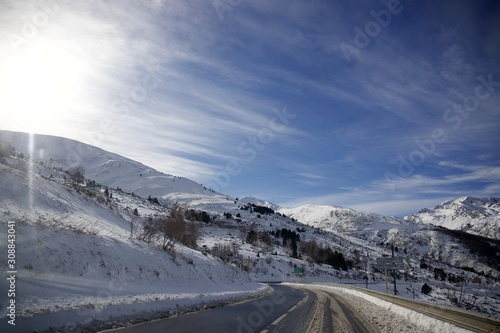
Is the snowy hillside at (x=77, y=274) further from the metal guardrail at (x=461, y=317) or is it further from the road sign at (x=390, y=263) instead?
the road sign at (x=390, y=263)

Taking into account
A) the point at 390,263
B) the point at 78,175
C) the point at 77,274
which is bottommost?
the point at 77,274

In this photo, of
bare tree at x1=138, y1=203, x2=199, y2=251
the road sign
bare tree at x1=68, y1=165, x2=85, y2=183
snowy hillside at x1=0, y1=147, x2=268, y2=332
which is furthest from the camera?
bare tree at x1=68, y1=165, x2=85, y2=183

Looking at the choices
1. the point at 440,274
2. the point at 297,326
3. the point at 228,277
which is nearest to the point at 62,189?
the point at 228,277

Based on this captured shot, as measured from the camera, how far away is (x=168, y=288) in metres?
18.5

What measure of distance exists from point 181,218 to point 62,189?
38.4ft

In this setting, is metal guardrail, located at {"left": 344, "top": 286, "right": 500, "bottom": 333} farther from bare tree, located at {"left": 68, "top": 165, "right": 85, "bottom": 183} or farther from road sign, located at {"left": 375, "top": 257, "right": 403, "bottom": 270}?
bare tree, located at {"left": 68, "top": 165, "right": 85, "bottom": 183}

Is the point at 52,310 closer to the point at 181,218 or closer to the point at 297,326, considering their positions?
the point at 297,326

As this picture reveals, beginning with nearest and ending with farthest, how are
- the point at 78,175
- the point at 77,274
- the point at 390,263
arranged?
the point at 77,274
the point at 390,263
the point at 78,175

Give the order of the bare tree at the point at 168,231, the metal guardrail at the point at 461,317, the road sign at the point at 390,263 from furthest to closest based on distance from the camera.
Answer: the road sign at the point at 390,263
the bare tree at the point at 168,231
the metal guardrail at the point at 461,317

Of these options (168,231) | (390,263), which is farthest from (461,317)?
(390,263)

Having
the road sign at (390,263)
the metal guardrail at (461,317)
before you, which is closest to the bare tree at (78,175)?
the road sign at (390,263)

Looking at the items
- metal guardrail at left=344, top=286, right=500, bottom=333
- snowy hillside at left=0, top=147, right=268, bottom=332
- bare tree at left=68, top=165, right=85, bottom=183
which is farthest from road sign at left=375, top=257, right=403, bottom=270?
bare tree at left=68, top=165, right=85, bottom=183

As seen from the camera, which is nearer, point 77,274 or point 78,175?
point 77,274

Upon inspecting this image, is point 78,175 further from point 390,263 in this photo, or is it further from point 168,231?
point 390,263
